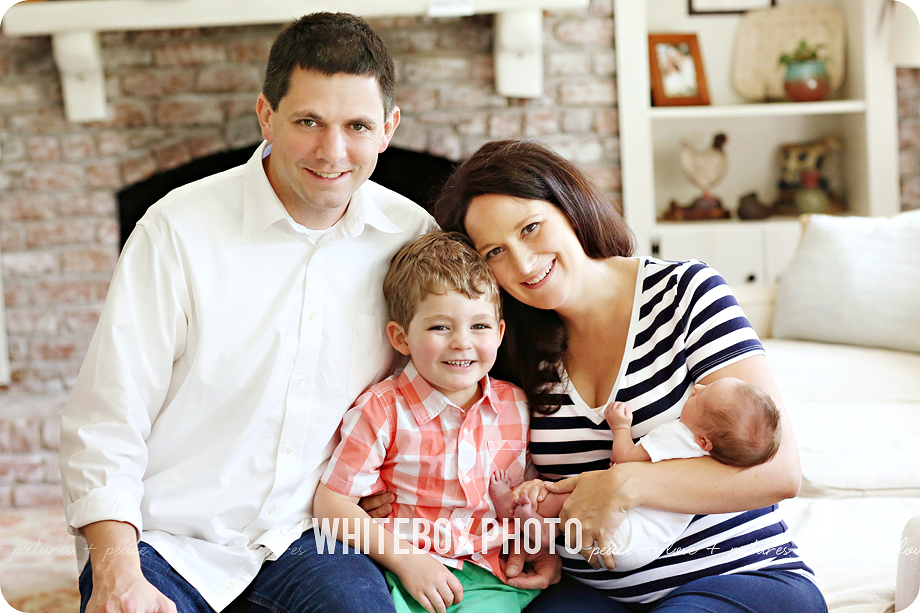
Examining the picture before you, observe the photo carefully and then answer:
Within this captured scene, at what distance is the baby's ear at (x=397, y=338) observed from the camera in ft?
4.47

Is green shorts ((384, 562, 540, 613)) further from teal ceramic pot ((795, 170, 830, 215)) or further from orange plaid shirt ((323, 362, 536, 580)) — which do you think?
teal ceramic pot ((795, 170, 830, 215))

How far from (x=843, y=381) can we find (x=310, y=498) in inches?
60.0

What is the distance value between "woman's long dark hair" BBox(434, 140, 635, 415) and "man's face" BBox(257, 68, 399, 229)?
0.18 m

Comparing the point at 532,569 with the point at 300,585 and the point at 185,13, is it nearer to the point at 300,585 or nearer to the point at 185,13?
the point at 300,585

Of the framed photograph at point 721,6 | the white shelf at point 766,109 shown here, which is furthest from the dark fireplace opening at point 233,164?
the framed photograph at point 721,6

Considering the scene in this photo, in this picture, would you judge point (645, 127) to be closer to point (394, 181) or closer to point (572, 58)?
point (572, 58)

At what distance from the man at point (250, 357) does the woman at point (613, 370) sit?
9.9 inches

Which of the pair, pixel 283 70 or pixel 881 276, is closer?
pixel 283 70

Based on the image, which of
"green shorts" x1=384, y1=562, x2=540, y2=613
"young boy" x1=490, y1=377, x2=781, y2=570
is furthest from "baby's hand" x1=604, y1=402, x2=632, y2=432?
"green shorts" x1=384, y1=562, x2=540, y2=613

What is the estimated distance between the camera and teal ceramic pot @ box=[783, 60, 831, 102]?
10.2ft

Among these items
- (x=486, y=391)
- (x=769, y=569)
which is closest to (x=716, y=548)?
(x=769, y=569)

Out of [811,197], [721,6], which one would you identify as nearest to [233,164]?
[721,6]

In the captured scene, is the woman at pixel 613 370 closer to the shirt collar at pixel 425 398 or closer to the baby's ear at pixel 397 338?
the shirt collar at pixel 425 398

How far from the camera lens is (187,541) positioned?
4.15 ft
